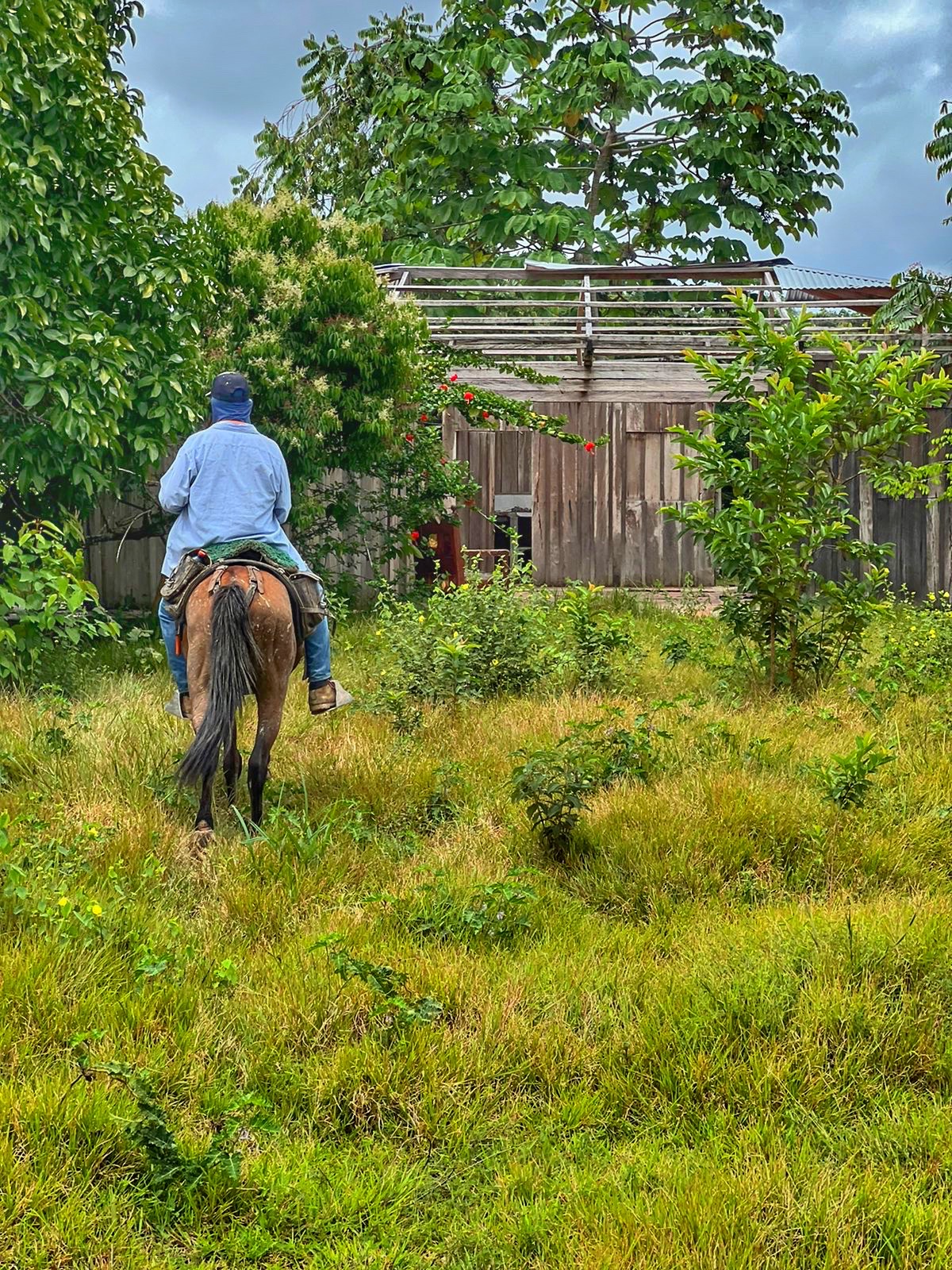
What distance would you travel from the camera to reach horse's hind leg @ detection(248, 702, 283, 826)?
5.61 m

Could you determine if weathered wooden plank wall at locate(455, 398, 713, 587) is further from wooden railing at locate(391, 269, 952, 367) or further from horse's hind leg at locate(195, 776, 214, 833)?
horse's hind leg at locate(195, 776, 214, 833)

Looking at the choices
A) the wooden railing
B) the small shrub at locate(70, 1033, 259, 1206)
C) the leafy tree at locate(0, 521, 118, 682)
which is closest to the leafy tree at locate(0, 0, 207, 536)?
the leafy tree at locate(0, 521, 118, 682)

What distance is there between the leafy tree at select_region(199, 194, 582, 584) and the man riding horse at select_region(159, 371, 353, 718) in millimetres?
5407

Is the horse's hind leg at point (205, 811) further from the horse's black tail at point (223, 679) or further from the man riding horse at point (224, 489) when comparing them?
the man riding horse at point (224, 489)

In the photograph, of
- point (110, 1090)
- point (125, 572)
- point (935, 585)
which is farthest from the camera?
point (935, 585)

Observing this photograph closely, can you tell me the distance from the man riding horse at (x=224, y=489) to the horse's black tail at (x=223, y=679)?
48cm

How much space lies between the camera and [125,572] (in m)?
13.3

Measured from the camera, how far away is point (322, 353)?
11.7 meters

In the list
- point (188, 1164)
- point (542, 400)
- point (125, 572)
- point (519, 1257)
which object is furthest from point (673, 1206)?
point (542, 400)

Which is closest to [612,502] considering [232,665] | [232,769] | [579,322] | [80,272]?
[579,322]

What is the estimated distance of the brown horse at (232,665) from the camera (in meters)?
5.18

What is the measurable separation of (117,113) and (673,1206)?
8898 millimetres

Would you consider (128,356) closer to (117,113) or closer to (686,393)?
(117,113)

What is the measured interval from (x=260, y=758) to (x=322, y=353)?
277 inches
